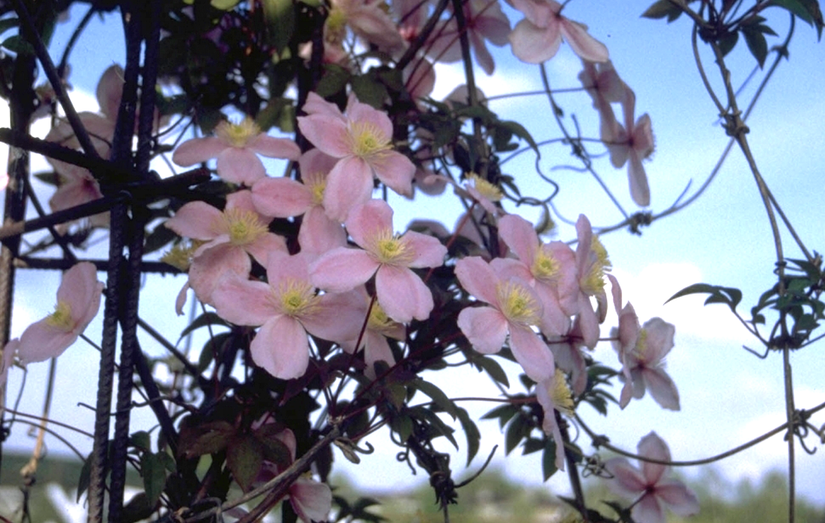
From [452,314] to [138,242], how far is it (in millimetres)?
326

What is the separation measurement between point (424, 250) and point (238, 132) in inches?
10.9

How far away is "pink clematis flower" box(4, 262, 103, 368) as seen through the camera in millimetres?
823

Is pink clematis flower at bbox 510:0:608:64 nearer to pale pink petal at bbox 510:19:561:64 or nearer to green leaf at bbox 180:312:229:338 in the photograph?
pale pink petal at bbox 510:19:561:64

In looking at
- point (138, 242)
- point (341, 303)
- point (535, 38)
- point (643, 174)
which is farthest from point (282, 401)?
point (643, 174)

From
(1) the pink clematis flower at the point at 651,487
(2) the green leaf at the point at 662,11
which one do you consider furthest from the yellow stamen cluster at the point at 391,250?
(2) the green leaf at the point at 662,11

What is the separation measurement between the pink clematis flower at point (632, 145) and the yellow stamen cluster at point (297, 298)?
1.90ft

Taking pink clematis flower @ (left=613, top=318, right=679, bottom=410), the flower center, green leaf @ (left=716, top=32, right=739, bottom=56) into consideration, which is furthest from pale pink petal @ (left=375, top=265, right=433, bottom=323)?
green leaf @ (left=716, top=32, right=739, bottom=56)

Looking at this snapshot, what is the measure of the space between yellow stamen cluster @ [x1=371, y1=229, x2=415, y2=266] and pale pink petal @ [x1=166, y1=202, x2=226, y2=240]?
0.17 metres

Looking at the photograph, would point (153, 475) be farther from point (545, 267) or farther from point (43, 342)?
point (545, 267)

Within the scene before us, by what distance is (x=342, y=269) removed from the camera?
75cm

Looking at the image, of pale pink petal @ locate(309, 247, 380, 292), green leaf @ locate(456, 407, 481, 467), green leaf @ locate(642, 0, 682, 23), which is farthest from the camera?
green leaf @ locate(642, 0, 682, 23)

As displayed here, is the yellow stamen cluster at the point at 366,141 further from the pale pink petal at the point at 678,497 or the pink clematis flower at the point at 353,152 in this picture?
the pale pink petal at the point at 678,497

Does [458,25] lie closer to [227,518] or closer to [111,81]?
[111,81]

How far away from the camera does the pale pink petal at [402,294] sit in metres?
0.74
